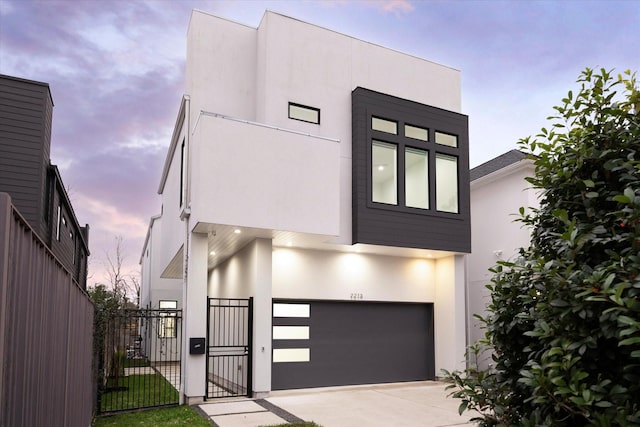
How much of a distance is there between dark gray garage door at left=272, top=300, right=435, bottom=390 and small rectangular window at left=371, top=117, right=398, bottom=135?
4.48 meters

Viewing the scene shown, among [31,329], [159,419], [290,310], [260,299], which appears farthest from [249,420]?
[31,329]

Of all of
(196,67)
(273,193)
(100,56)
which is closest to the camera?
(273,193)

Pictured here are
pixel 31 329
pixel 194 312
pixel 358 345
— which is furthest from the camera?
pixel 358 345

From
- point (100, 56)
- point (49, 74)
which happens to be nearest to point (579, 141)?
point (100, 56)

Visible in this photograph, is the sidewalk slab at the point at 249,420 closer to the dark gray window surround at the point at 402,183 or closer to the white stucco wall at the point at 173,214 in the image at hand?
the dark gray window surround at the point at 402,183

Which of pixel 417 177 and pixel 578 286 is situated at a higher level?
pixel 417 177

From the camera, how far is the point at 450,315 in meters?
14.3

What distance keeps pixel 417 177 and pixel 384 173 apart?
102cm

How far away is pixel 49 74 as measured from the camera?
67.5 ft

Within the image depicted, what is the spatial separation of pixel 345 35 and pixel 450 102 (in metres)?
3.60

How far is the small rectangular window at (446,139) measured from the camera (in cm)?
1431

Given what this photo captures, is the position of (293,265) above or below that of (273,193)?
below

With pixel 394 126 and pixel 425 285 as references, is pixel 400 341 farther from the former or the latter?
pixel 394 126

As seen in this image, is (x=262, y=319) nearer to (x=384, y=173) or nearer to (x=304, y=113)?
(x=384, y=173)
